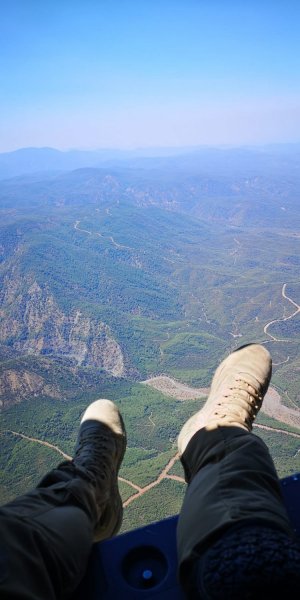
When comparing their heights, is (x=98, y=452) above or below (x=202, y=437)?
below

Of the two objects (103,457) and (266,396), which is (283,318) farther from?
(103,457)

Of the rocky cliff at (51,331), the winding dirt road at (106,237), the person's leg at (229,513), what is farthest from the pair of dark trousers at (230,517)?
the winding dirt road at (106,237)

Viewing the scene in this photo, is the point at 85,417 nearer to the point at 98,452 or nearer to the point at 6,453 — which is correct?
the point at 98,452

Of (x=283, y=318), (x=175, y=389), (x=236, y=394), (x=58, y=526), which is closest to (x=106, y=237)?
(x=283, y=318)

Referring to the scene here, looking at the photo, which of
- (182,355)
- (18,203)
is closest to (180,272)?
(182,355)

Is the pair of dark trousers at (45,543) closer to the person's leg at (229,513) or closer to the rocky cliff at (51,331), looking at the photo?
the person's leg at (229,513)

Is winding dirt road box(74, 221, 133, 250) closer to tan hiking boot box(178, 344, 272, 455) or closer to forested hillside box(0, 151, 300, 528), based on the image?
forested hillside box(0, 151, 300, 528)

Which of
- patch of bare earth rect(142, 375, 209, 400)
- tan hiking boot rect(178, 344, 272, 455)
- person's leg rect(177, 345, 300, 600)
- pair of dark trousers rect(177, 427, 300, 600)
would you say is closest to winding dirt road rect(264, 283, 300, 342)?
patch of bare earth rect(142, 375, 209, 400)
